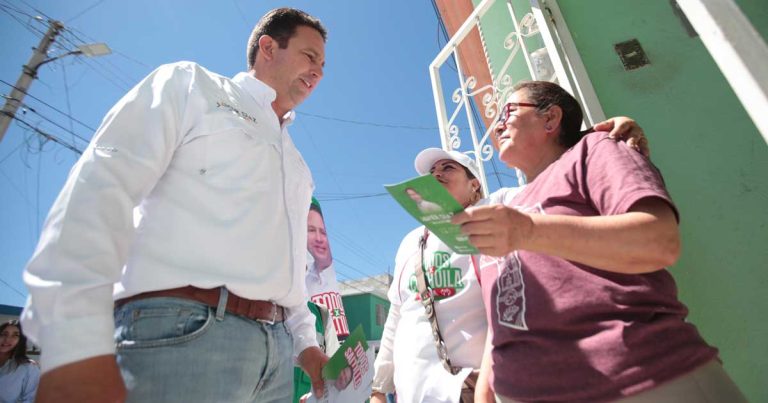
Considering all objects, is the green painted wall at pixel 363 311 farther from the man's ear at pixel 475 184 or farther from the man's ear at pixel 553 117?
the man's ear at pixel 553 117

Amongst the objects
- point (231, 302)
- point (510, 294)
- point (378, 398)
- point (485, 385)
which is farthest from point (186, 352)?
point (378, 398)

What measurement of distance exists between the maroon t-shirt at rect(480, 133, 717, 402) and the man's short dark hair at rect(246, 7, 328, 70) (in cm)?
139

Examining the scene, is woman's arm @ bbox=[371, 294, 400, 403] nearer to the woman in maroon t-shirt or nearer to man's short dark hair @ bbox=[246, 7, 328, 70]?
the woman in maroon t-shirt

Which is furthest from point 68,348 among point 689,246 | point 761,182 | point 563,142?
point 761,182

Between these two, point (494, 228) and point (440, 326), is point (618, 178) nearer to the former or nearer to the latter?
point (494, 228)

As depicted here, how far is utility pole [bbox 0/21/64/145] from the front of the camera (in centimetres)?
766

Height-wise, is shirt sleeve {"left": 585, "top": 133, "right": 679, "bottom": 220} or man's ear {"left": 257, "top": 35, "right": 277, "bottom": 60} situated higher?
man's ear {"left": 257, "top": 35, "right": 277, "bottom": 60}

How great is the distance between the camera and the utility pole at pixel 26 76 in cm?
766

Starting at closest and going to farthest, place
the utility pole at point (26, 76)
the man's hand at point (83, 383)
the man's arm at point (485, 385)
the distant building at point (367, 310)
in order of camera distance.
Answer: the man's hand at point (83, 383)
the man's arm at point (485, 385)
the utility pole at point (26, 76)
the distant building at point (367, 310)

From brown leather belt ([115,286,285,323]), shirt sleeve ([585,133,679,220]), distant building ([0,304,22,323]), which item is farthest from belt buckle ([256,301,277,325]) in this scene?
distant building ([0,304,22,323])

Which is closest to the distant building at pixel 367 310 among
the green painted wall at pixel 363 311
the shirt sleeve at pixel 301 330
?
the green painted wall at pixel 363 311

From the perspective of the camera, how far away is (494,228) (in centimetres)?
87

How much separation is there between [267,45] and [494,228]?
148 centimetres

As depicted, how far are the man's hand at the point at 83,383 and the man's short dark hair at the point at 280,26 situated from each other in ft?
4.86
